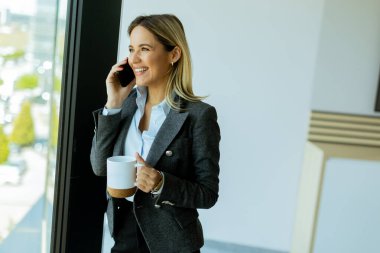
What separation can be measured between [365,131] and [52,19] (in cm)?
128

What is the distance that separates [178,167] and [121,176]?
217 millimetres

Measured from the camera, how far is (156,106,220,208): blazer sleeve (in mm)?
1173

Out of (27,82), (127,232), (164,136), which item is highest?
(27,82)

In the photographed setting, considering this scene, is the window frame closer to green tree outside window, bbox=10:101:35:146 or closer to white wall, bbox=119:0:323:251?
green tree outside window, bbox=10:101:35:146

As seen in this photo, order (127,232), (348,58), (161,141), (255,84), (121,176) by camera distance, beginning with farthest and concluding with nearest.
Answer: (255,84) < (348,58) < (127,232) < (161,141) < (121,176)

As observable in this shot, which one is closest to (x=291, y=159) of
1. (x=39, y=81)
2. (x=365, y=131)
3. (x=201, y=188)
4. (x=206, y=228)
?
(x=206, y=228)

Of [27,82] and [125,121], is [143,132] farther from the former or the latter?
[27,82]

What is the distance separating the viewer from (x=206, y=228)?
292 cm

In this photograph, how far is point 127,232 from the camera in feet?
4.32

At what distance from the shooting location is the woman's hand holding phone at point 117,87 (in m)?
1.30

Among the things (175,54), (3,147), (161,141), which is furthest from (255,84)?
(3,147)

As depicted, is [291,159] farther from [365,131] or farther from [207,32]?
[365,131]

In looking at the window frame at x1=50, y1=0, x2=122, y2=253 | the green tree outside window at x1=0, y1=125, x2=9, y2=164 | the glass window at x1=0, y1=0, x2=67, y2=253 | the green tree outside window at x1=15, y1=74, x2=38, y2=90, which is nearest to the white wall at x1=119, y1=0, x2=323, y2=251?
the window frame at x1=50, y1=0, x2=122, y2=253

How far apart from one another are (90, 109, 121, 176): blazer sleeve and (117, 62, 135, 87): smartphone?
0.39 feet
